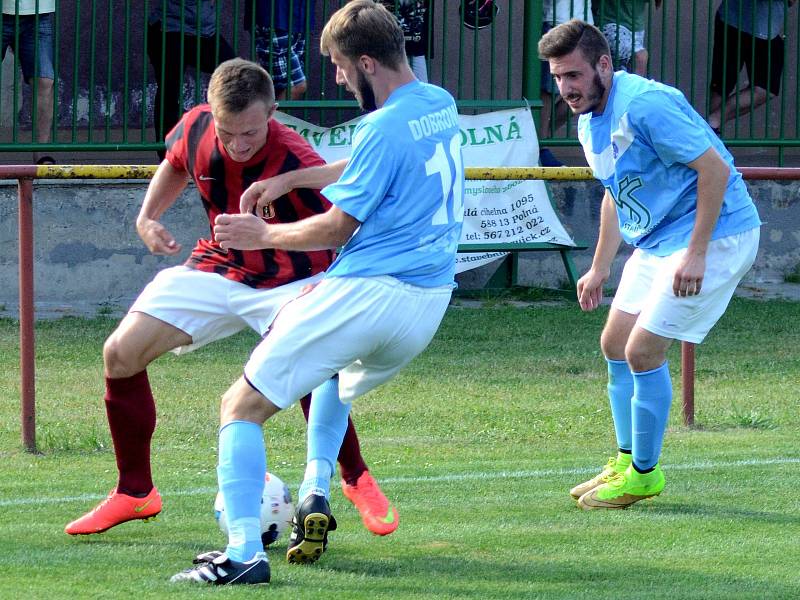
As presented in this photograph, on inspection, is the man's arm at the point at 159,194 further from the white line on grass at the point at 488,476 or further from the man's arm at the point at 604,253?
the man's arm at the point at 604,253

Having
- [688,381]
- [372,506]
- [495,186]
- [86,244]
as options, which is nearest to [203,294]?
[372,506]

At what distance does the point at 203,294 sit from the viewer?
5230 millimetres

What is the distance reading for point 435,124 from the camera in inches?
180

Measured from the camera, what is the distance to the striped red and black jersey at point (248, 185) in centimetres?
523

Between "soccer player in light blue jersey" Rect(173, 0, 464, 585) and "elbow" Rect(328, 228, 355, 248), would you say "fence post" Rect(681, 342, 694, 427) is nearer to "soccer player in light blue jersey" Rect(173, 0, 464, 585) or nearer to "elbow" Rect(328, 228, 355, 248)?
"soccer player in light blue jersey" Rect(173, 0, 464, 585)

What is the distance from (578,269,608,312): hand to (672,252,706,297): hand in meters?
0.60

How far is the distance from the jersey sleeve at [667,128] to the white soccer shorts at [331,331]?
1.25 metres

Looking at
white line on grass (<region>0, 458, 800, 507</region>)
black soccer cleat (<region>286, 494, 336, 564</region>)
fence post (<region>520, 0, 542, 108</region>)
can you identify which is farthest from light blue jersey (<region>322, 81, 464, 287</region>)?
fence post (<region>520, 0, 542, 108</region>)

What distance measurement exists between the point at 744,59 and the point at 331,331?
30.8 feet

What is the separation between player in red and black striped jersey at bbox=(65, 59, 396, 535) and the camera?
5.19 m

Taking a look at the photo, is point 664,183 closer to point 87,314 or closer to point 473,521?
point 473,521

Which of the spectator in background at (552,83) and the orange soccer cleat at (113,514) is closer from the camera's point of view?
the orange soccer cleat at (113,514)

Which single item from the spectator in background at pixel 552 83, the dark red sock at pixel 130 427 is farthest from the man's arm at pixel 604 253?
the spectator in background at pixel 552 83

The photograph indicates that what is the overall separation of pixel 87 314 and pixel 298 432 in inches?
156
